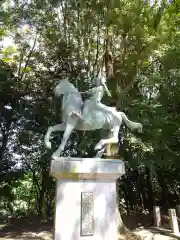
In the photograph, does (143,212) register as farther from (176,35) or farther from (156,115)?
(176,35)

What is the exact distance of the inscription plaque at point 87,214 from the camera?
5.12m

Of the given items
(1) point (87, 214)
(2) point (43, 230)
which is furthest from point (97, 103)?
(2) point (43, 230)

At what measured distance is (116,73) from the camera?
444 inches

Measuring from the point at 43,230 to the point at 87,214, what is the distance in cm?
606

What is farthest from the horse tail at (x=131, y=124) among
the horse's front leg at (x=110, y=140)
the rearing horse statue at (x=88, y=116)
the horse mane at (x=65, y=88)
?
the horse mane at (x=65, y=88)

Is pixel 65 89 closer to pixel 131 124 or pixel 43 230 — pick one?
pixel 131 124

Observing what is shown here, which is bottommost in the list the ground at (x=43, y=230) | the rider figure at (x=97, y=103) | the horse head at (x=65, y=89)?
the ground at (x=43, y=230)

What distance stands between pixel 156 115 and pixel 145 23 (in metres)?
3.47

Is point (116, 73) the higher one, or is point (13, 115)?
point (116, 73)

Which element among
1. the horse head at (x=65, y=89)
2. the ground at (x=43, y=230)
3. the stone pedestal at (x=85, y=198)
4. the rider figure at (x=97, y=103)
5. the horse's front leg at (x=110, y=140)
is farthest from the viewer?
the ground at (x=43, y=230)

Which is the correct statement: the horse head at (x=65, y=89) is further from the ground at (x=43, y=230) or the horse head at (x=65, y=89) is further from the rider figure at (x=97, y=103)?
the ground at (x=43, y=230)

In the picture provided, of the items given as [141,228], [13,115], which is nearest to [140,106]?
[141,228]

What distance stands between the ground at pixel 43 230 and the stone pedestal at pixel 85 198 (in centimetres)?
408

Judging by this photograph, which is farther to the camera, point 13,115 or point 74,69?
point 13,115
